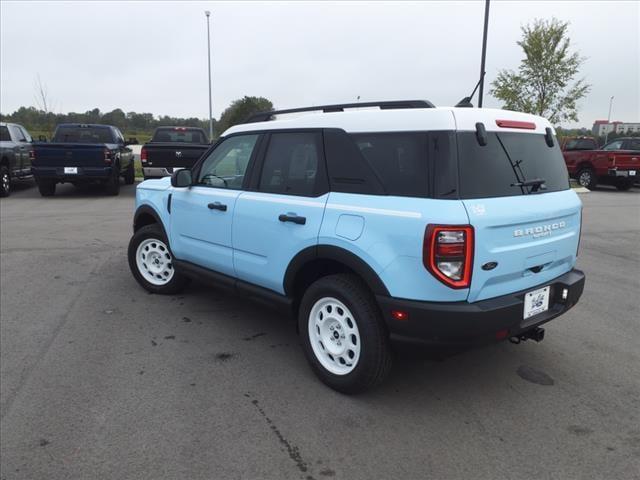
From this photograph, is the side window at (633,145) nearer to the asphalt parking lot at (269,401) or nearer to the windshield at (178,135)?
the windshield at (178,135)

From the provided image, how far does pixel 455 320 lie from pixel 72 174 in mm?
12121

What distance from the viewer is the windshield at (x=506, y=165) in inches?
109

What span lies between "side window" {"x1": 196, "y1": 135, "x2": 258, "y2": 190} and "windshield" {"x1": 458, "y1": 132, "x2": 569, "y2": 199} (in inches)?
72.2

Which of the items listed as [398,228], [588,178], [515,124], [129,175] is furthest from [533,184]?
[588,178]

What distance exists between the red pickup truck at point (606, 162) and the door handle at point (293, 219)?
15304 mm

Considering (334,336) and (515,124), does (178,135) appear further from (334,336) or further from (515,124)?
(515,124)

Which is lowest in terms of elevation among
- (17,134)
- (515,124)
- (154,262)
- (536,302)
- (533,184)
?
(154,262)

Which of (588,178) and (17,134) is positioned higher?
(17,134)

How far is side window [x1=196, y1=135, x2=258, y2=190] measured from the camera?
4.04 m

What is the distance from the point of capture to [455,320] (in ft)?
8.86

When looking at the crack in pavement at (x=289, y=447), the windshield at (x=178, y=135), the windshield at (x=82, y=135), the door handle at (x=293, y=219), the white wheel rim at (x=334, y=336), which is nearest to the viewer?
the crack in pavement at (x=289, y=447)

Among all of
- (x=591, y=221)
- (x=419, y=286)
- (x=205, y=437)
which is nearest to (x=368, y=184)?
(x=419, y=286)

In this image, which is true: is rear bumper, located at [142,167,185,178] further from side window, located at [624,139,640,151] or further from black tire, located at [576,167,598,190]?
side window, located at [624,139,640,151]

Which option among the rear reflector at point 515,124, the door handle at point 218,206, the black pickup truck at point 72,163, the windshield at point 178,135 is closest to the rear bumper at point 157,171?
the black pickup truck at point 72,163
